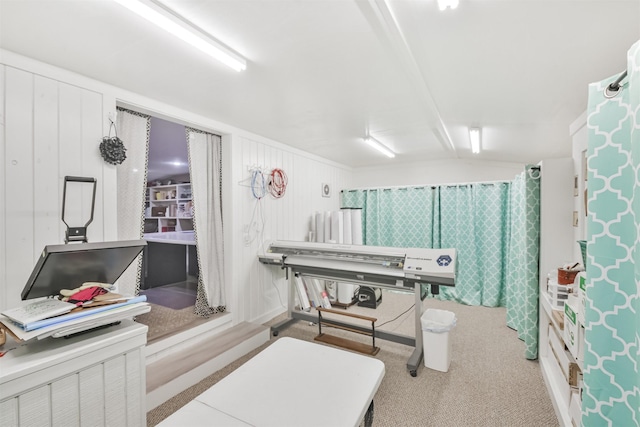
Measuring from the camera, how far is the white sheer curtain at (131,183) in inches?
93.5

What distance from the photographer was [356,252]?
9.79 ft

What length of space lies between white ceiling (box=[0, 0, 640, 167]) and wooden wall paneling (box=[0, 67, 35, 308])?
0.23 m

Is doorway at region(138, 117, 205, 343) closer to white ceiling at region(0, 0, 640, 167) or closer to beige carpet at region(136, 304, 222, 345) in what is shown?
beige carpet at region(136, 304, 222, 345)

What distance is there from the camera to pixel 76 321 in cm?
121

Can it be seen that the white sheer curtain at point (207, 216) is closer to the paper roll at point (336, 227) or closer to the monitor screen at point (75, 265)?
the monitor screen at point (75, 265)

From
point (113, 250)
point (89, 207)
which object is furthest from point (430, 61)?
point (89, 207)

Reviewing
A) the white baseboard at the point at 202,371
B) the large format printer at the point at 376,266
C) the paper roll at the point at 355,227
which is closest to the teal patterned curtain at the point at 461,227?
the paper roll at the point at 355,227

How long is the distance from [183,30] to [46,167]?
4.38 feet

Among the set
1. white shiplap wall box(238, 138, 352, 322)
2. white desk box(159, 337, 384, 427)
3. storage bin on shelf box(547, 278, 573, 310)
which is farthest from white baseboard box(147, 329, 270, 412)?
storage bin on shelf box(547, 278, 573, 310)

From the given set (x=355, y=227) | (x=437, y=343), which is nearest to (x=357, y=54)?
(x=437, y=343)

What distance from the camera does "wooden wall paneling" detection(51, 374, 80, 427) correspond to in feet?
3.68

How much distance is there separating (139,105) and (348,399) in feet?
8.48

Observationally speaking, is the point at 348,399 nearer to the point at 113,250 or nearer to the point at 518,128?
the point at 113,250

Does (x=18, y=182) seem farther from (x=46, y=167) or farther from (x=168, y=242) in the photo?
(x=168, y=242)
